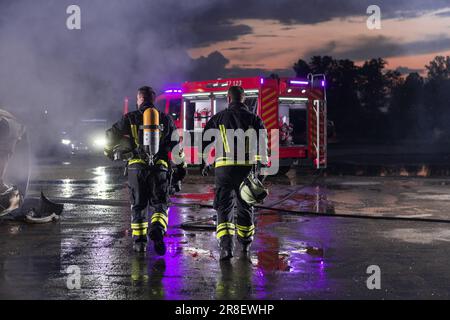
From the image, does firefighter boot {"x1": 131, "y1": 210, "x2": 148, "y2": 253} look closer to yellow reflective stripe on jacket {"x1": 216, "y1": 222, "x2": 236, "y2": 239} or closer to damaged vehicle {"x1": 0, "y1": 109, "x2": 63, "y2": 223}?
yellow reflective stripe on jacket {"x1": 216, "y1": 222, "x2": 236, "y2": 239}

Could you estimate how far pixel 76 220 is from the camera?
332 inches

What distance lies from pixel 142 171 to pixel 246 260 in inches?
51.3

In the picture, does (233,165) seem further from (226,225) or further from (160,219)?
(160,219)

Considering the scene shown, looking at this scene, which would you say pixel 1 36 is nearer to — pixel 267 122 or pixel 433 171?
pixel 267 122

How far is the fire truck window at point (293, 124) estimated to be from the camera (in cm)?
1554

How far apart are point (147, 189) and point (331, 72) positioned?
206 feet

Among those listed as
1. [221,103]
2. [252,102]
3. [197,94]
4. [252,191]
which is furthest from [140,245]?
[197,94]

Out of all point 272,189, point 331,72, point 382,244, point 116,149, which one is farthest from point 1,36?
point 331,72

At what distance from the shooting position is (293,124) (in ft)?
53.7

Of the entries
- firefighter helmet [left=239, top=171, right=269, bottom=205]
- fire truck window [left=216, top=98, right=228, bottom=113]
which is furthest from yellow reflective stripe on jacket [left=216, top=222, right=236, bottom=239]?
fire truck window [left=216, top=98, right=228, bottom=113]

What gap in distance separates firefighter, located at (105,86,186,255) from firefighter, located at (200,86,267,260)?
1.61 feet

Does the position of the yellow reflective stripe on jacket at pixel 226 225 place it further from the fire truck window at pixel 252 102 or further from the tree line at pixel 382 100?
the tree line at pixel 382 100

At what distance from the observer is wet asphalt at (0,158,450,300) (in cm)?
480
